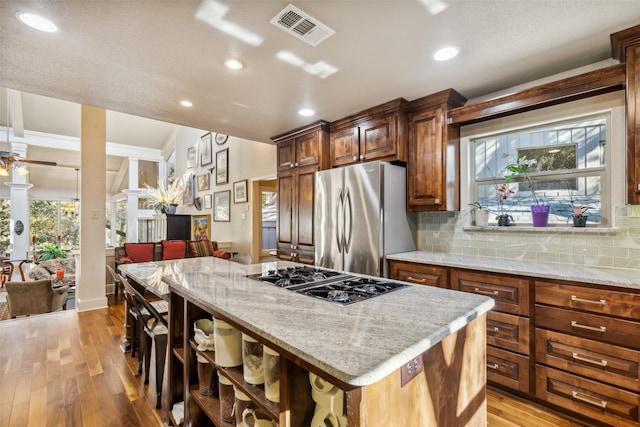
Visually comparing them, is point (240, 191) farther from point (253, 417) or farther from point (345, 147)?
point (253, 417)

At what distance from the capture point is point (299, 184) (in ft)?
12.1

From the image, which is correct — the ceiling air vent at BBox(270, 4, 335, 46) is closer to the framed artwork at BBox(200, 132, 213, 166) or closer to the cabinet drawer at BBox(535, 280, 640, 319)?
the cabinet drawer at BBox(535, 280, 640, 319)

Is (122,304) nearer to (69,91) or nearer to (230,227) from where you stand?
(230,227)

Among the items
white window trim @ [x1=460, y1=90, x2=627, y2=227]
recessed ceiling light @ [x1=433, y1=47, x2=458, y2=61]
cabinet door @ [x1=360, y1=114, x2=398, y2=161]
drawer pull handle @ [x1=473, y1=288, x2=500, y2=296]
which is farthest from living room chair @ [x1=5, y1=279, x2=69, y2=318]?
white window trim @ [x1=460, y1=90, x2=627, y2=227]

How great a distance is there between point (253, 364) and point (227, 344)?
0.18 m

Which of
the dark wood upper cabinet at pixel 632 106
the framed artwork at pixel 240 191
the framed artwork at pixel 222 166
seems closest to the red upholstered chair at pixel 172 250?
the framed artwork at pixel 240 191

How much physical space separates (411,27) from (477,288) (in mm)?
→ 1807

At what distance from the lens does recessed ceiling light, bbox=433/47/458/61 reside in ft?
6.40

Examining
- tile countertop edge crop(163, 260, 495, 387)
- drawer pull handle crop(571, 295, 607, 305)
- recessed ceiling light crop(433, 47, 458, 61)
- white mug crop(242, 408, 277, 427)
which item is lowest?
white mug crop(242, 408, 277, 427)

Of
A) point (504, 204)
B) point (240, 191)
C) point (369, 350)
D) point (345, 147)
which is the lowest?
point (369, 350)

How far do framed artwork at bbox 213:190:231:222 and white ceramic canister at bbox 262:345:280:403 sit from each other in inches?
217

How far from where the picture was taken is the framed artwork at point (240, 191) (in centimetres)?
573

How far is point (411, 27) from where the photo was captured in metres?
1.73

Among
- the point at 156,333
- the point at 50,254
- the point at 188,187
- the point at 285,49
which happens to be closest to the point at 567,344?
the point at 285,49
